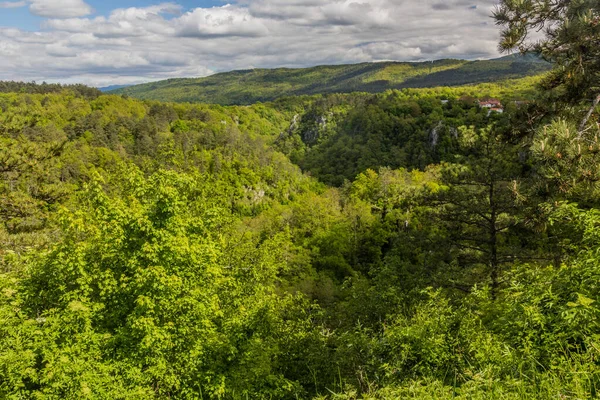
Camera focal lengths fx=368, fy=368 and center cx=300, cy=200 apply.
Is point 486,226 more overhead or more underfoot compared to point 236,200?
more overhead

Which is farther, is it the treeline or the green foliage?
the treeline

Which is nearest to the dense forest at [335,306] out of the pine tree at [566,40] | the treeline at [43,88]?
the pine tree at [566,40]

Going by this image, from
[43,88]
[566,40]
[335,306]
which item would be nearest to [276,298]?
[335,306]

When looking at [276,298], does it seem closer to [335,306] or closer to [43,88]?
[335,306]

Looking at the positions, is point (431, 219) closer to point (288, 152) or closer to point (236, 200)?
point (236, 200)

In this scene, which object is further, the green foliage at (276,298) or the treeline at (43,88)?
the treeline at (43,88)

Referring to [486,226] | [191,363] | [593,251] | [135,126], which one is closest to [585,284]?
[593,251]

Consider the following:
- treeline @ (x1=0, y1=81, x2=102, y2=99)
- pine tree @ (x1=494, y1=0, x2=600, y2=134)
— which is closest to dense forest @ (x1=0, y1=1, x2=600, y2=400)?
pine tree @ (x1=494, y1=0, x2=600, y2=134)

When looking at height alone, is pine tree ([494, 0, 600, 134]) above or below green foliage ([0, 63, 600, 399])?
above

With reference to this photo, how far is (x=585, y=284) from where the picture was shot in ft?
12.8

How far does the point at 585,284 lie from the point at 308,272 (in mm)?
36293

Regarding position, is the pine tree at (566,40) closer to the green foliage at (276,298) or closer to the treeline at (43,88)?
the green foliage at (276,298)

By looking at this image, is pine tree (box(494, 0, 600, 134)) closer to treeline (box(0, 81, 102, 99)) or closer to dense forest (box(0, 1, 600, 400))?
dense forest (box(0, 1, 600, 400))

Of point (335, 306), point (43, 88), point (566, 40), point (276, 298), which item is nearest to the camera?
point (566, 40)
